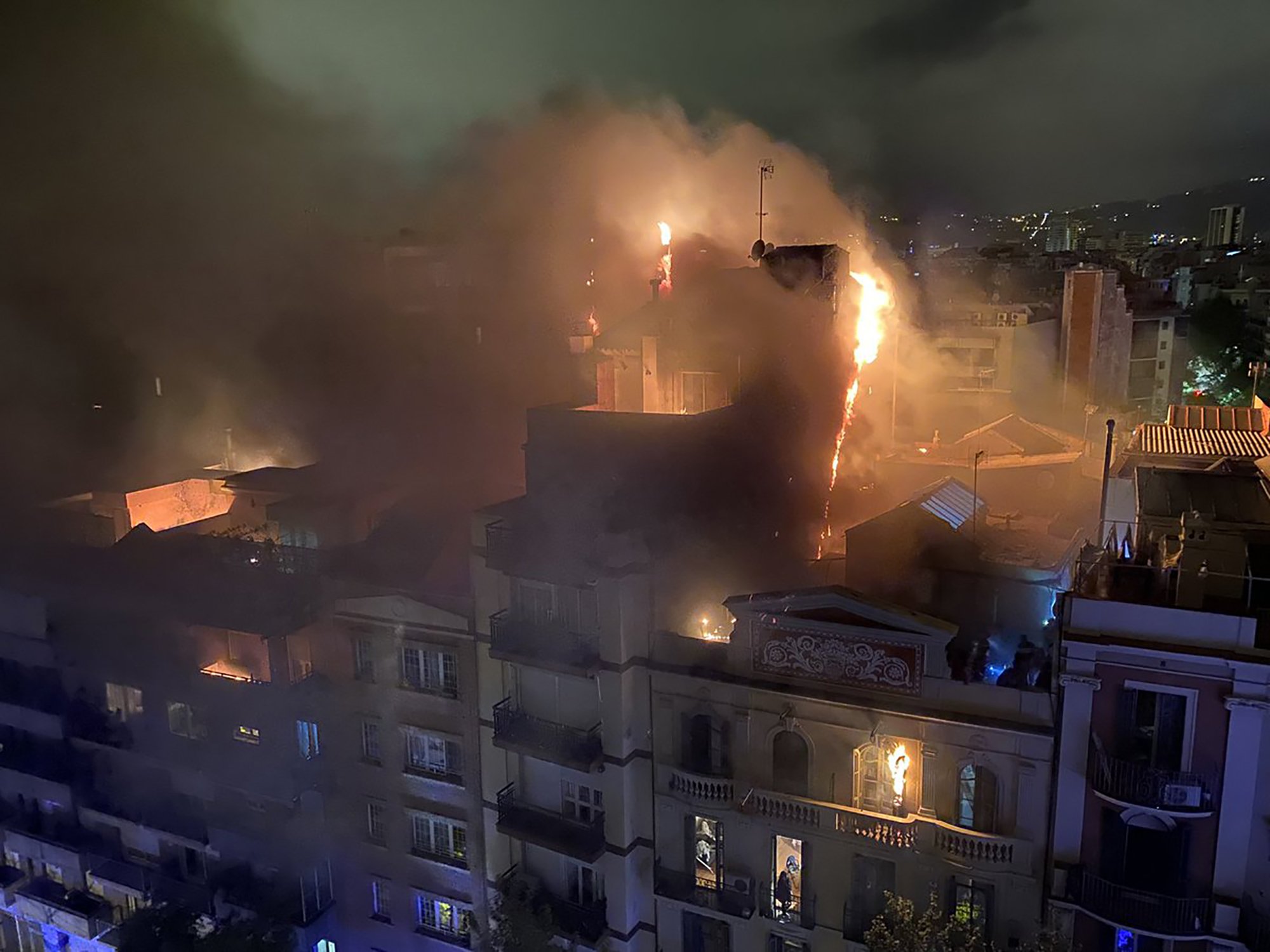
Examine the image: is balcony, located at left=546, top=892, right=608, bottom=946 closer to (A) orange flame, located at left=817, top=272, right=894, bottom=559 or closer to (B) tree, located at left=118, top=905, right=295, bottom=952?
(B) tree, located at left=118, top=905, right=295, bottom=952

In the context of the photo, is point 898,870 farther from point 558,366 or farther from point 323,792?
point 558,366

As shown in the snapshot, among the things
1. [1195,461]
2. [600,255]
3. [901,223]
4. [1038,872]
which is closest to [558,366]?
[600,255]

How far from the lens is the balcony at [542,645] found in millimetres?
11609

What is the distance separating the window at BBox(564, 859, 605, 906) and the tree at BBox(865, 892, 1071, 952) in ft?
12.5

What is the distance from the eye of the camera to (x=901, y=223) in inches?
2015

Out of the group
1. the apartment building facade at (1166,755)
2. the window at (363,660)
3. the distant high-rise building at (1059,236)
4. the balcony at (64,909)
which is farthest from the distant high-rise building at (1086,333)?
the distant high-rise building at (1059,236)

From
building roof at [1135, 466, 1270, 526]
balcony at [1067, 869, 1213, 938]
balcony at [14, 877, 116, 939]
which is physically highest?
building roof at [1135, 466, 1270, 526]

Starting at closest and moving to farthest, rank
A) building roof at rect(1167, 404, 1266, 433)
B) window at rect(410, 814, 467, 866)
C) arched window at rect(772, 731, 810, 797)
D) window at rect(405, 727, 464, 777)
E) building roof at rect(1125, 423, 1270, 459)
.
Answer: arched window at rect(772, 731, 810, 797) < window at rect(405, 727, 464, 777) < window at rect(410, 814, 467, 866) < building roof at rect(1125, 423, 1270, 459) < building roof at rect(1167, 404, 1266, 433)

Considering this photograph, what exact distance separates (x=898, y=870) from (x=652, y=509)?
5.45m

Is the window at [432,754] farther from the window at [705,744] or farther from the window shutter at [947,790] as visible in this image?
the window shutter at [947,790]

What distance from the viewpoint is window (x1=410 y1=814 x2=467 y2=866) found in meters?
13.4

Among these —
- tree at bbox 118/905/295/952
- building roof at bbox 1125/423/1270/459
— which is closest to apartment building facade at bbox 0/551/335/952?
tree at bbox 118/905/295/952

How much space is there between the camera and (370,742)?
542 inches

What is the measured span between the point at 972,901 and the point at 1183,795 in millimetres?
2681
